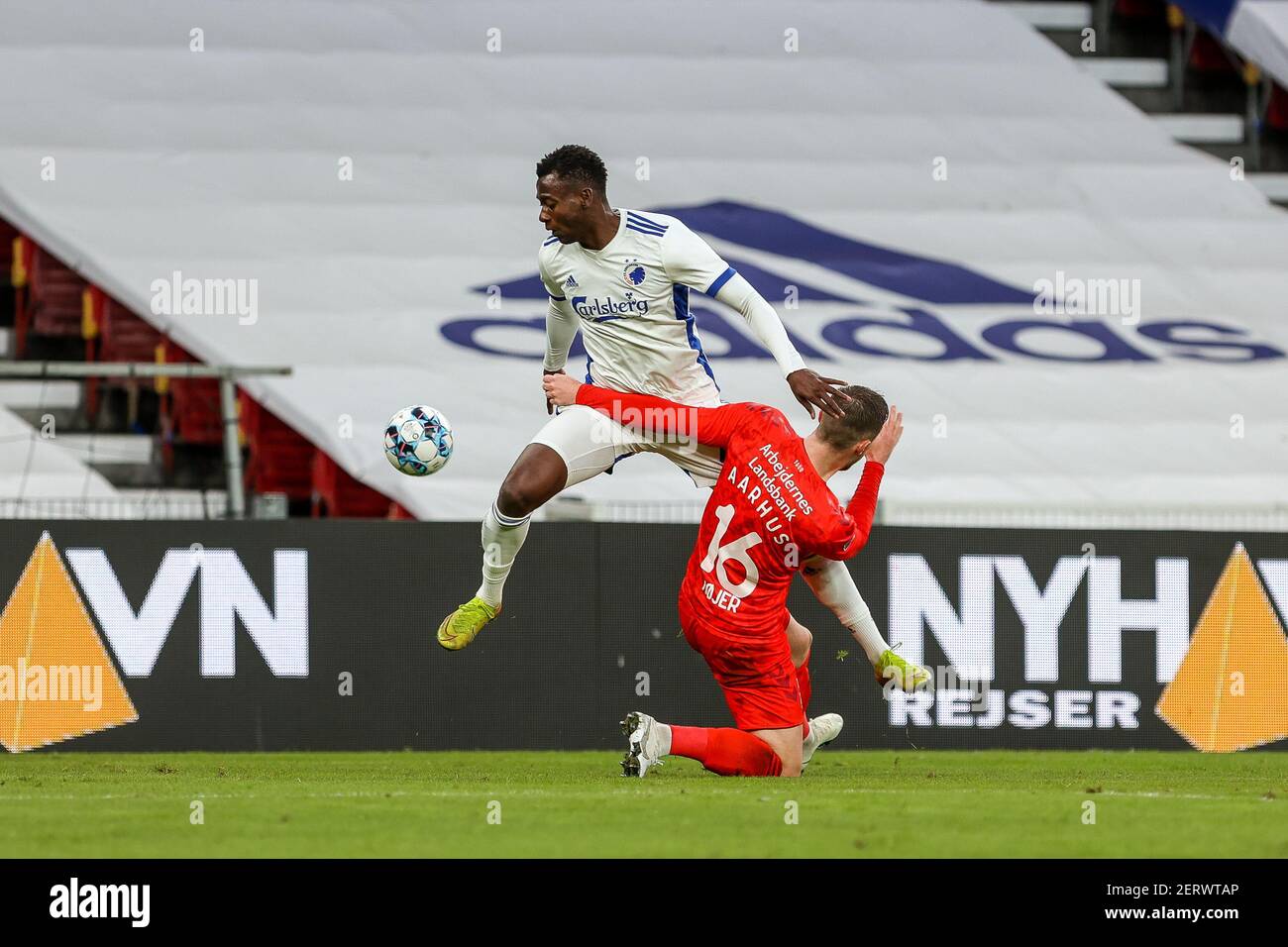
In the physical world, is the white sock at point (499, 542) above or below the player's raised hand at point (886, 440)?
below

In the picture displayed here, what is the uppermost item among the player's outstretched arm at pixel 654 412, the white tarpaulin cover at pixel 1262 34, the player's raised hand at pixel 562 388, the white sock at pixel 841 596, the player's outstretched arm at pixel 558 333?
the white tarpaulin cover at pixel 1262 34

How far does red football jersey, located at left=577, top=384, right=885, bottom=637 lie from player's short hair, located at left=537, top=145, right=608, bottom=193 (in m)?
1.25

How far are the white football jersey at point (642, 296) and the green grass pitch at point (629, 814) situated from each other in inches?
73.5

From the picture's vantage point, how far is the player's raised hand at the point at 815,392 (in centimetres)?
784

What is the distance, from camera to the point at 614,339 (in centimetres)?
903

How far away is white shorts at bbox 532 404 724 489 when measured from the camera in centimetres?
877

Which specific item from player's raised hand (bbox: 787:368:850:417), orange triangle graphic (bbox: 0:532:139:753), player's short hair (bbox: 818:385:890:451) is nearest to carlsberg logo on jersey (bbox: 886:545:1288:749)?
player's short hair (bbox: 818:385:890:451)

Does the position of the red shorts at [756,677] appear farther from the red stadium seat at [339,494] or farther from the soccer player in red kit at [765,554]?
the red stadium seat at [339,494]

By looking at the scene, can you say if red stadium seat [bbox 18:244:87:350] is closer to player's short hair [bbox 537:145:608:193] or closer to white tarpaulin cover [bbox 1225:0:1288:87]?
player's short hair [bbox 537:145:608:193]

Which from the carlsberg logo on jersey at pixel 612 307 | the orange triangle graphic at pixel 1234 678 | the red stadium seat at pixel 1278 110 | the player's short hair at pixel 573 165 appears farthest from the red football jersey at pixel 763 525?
the red stadium seat at pixel 1278 110

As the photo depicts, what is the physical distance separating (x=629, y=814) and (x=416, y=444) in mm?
3367

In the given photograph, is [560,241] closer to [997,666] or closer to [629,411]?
[629,411]

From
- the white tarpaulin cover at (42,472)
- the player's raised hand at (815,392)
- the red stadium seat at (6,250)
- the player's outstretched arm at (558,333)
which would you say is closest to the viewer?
the player's raised hand at (815,392)

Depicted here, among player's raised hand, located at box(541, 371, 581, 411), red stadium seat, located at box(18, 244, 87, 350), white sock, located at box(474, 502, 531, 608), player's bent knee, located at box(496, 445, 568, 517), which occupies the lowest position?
white sock, located at box(474, 502, 531, 608)
